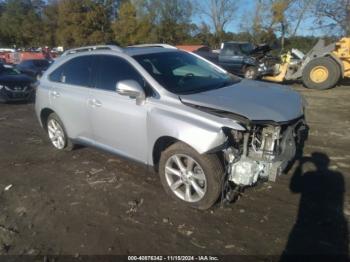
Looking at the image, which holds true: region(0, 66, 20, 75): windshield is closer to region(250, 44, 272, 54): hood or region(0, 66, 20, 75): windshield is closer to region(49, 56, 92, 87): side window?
region(49, 56, 92, 87): side window

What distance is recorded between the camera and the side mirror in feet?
14.0

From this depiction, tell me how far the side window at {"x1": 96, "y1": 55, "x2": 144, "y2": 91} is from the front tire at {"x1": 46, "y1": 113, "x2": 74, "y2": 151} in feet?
4.62

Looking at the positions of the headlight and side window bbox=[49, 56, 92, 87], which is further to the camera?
the headlight

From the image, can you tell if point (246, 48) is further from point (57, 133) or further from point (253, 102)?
point (253, 102)

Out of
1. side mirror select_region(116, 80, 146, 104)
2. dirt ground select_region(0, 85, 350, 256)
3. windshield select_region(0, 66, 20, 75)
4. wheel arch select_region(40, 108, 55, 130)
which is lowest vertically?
dirt ground select_region(0, 85, 350, 256)

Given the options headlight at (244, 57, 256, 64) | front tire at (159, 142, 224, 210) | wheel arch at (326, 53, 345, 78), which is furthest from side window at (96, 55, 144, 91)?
headlight at (244, 57, 256, 64)

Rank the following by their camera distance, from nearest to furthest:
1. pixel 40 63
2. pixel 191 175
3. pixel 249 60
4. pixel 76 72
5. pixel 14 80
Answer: pixel 191 175, pixel 76 72, pixel 14 80, pixel 249 60, pixel 40 63

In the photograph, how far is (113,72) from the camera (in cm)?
497

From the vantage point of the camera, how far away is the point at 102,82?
508 cm

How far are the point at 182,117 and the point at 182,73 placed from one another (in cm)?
108

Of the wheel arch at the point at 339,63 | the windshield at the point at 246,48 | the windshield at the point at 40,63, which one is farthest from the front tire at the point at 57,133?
the windshield at the point at 40,63

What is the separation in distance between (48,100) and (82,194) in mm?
2149

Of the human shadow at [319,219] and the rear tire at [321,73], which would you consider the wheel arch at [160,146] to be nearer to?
the human shadow at [319,219]

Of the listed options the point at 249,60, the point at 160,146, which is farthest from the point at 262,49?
the point at 160,146
